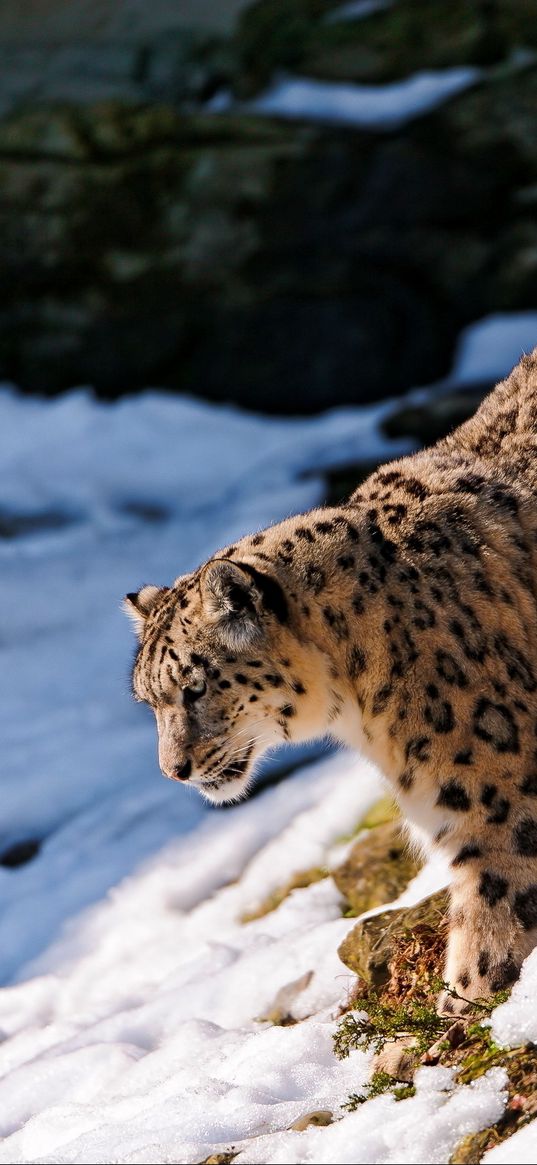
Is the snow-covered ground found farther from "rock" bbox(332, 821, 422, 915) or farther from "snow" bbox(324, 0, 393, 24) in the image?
"snow" bbox(324, 0, 393, 24)

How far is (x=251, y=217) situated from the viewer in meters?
13.1

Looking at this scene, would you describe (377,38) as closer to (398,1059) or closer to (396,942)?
(396,942)

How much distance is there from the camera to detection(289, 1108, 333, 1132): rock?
3992 mm

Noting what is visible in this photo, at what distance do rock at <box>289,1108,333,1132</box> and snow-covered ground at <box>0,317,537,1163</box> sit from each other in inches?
3.0

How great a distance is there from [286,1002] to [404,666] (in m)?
1.57

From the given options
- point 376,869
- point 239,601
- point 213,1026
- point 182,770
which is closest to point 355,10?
point 376,869

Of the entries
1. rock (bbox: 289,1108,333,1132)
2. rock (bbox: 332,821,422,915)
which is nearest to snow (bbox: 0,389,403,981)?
rock (bbox: 332,821,422,915)

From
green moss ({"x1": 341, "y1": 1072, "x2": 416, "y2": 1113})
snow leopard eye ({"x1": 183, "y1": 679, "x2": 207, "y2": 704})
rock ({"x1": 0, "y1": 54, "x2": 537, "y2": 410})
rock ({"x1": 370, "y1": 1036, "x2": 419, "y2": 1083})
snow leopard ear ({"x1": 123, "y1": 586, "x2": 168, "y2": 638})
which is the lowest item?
green moss ({"x1": 341, "y1": 1072, "x2": 416, "y2": 1113})

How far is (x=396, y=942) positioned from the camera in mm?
5203

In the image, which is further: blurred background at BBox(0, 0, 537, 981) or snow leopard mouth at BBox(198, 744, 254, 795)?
blurred background at BBox(0, 0, 537, 981)

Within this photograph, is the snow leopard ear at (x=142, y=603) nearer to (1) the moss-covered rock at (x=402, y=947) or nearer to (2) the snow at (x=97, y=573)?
(1) the moss-covered rock at (x=402, y=947)

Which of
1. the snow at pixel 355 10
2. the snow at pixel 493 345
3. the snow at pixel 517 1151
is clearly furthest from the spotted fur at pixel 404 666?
the snow at pixel 355 10

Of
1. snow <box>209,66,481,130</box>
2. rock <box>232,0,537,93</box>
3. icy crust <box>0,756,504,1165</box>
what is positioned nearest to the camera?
icy crust <box>0,756,504,1165</box>

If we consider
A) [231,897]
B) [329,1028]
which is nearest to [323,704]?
[329,1028]
